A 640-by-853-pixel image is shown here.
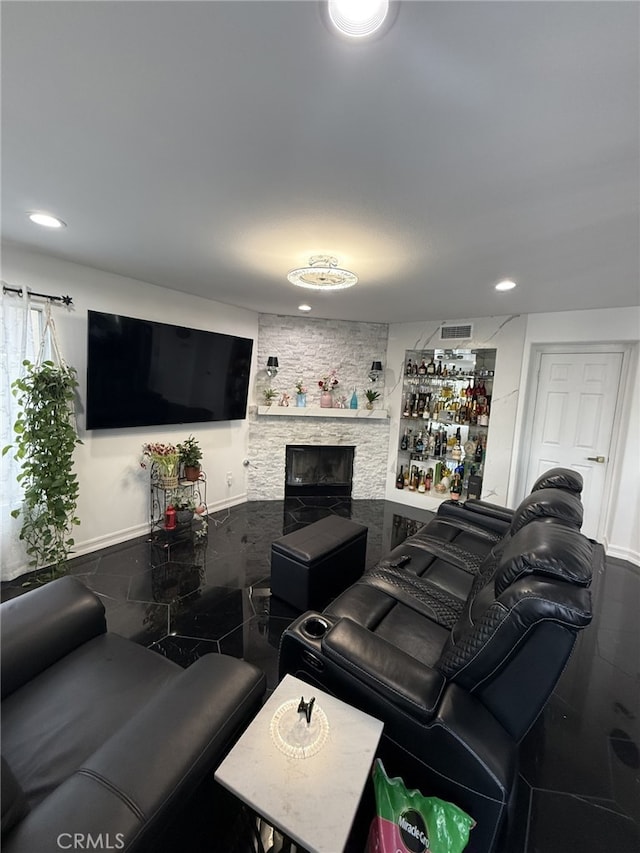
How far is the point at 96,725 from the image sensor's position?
3.69 feet

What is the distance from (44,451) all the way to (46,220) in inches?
59.7

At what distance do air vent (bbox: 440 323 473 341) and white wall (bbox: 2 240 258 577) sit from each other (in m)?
2.57

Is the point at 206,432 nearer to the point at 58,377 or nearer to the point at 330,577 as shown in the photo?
the point at 58,377

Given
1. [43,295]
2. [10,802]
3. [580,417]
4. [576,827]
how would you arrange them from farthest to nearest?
[580,417] < [43,295] < [576,827] < [10,802]

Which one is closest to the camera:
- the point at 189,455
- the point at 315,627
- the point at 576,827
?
the point at 576,827

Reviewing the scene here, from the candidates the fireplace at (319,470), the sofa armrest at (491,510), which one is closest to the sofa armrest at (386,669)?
the sofa armrest at (491,510)

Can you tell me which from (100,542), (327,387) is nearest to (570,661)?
(327,387)

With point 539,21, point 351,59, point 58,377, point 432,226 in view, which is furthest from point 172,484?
point 539,21

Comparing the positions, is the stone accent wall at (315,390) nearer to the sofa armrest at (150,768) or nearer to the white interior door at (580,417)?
the white interior door at (580,417)

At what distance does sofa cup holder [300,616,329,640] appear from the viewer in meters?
1.43

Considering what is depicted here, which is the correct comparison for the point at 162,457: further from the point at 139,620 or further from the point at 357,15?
the point at 357,15

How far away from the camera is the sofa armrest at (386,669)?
111 cm

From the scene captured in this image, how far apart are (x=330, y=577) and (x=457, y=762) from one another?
1.49 meters

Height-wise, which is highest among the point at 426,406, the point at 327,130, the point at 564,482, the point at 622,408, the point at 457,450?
the point at 327,130
